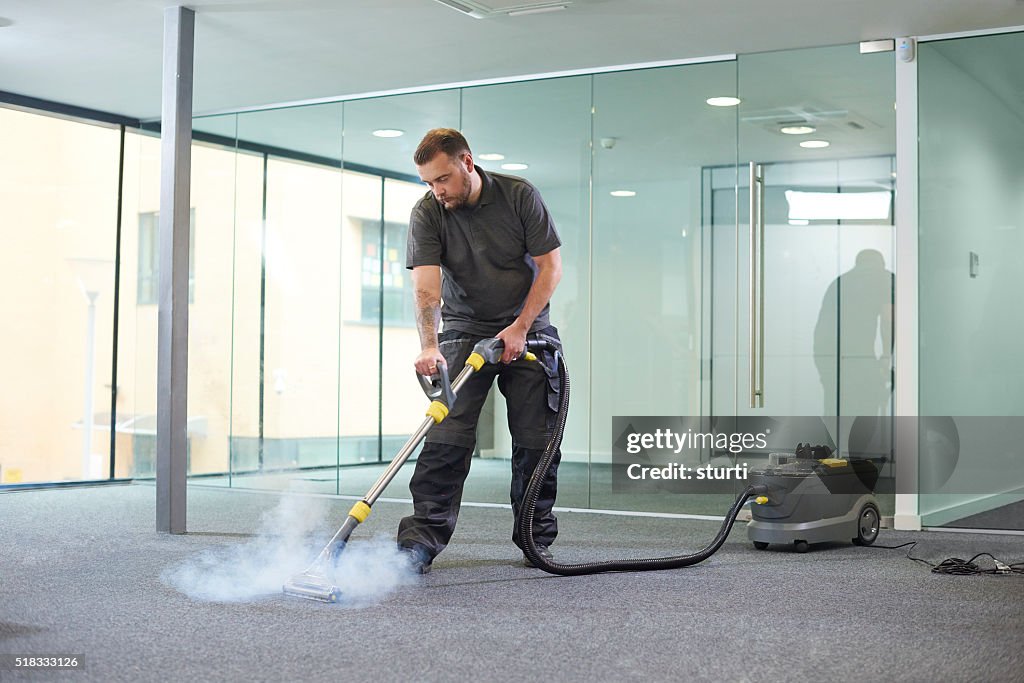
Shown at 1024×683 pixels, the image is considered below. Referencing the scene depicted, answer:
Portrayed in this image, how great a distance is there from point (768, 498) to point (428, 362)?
1.49 m

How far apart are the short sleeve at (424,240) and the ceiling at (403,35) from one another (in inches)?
51.2

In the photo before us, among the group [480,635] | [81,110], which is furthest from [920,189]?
[81,110]

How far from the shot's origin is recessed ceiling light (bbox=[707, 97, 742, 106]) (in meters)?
5.12

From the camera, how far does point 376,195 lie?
19.3 feet

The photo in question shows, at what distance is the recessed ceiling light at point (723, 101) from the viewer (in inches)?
202

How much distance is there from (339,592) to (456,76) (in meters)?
3.32

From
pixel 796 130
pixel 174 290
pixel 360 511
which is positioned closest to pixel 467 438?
pixel 360 511

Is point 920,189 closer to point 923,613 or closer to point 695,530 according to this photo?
point 695,530

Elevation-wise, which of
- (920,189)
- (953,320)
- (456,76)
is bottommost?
(953,320)

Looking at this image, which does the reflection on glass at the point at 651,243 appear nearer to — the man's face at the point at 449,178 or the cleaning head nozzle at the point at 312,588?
the man's face at the point at 449,178

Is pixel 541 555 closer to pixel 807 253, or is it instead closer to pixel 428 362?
pixel 428 362

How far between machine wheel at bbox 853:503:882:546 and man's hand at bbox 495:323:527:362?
157 centimetres


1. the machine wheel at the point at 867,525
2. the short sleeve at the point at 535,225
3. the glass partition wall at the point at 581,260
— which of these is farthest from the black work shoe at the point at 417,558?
the glass partition wall at the point at 581,260

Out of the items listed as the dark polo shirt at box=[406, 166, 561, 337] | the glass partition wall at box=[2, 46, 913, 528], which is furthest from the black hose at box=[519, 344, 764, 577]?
the glass partition wall at box=[2, 46, 913, 528]
